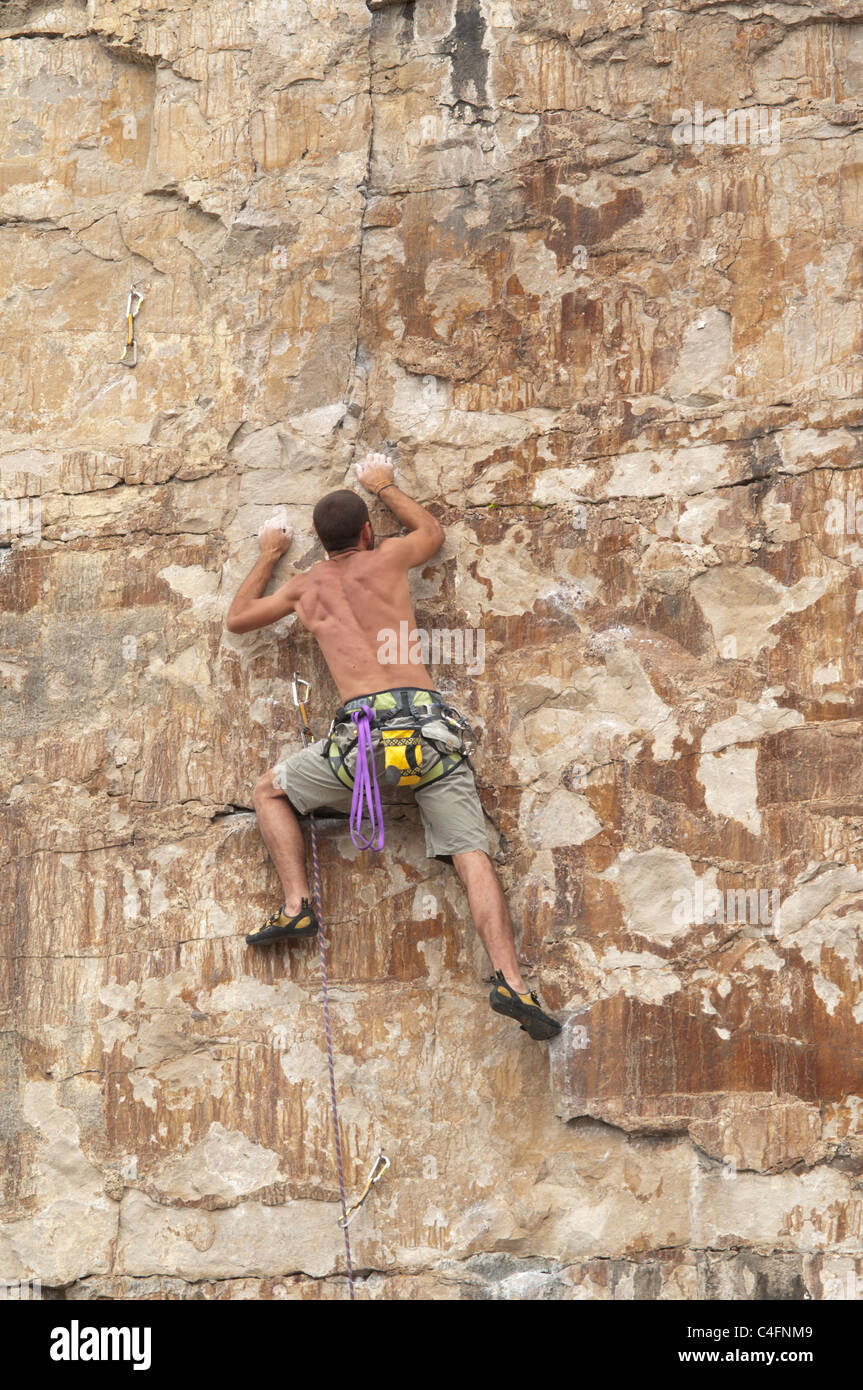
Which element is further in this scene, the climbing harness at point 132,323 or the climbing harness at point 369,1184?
the climbing harness at point 132,323

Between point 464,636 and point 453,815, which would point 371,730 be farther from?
point 464,636

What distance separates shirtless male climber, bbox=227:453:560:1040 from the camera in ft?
16.6

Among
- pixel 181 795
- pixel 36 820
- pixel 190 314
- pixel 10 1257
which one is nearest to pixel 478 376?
pixel 190 314

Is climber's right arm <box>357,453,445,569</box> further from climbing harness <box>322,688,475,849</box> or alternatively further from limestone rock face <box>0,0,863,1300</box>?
climbing harness <box>322,688,475,849</box>

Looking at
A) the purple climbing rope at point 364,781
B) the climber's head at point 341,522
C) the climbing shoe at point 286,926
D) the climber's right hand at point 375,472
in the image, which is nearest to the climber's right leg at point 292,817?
the climbing shoe at point 286,926

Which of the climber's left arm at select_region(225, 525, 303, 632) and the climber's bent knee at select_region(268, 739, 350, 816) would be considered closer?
the climber's bent knee at select_region(268, 739, 350, 816)

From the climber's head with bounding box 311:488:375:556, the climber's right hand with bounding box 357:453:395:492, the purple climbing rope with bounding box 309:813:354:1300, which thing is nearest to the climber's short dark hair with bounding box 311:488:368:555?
the climber's head with bounding box 311:488:375:556

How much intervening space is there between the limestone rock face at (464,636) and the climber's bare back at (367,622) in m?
0.25

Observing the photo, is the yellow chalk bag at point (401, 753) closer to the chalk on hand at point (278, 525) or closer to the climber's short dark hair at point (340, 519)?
the climber's short dark hair at point (340, 519)

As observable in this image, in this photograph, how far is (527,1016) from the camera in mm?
4863

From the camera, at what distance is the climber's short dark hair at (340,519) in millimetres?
5242

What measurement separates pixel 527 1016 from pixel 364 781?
0.93m

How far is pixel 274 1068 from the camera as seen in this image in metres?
5.24

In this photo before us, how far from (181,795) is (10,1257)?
1.68m
